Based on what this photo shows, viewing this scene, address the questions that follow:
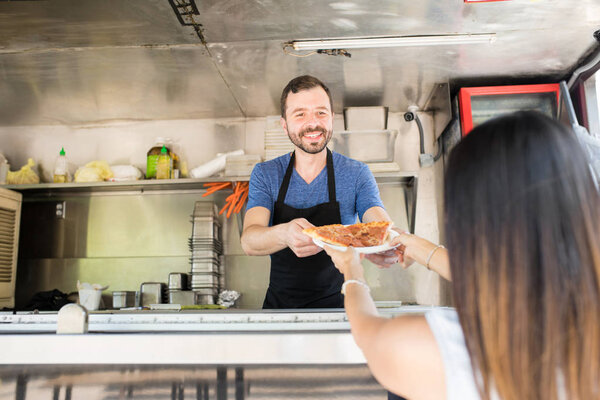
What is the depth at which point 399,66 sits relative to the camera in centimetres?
300

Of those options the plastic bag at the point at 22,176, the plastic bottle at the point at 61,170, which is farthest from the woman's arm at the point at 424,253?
the plastic bag at the point at 22,176

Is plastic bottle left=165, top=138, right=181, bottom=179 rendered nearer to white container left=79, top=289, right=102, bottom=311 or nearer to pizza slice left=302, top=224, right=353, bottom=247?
white container left=79, top=289, right=102, bottom=311

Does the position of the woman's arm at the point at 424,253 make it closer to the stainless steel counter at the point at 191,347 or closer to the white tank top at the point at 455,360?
the stainless steel counter at the point at 191,347

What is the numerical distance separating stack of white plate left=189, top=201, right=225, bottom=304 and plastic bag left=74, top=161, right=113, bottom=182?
0.79 metres

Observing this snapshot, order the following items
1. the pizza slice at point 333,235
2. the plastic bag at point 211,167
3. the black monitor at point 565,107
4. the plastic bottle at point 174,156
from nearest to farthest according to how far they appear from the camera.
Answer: the pizza slice at point 333,235, the black monitor at point 565,107, the plastic bag at point 211,167, the plastic bottle at point 174,156

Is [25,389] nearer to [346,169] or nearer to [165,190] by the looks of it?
[346,169]

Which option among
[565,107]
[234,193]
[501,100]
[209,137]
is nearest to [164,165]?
[209,137]

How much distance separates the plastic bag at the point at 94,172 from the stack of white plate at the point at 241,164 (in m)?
1.03

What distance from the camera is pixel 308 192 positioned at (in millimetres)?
2125

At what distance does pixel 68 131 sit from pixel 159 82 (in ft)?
4.47

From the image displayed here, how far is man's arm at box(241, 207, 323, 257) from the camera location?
1589 mm

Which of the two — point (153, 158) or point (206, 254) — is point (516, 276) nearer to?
point (206, 254)

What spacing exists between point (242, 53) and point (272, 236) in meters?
1.47

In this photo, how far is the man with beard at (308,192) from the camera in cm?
202
